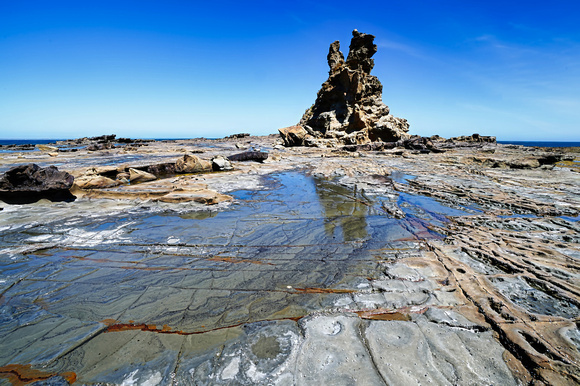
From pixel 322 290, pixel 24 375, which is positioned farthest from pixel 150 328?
pixel 322 290

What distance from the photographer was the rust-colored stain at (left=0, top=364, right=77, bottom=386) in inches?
79.7

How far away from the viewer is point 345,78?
2917 cm

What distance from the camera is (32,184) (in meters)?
6.77

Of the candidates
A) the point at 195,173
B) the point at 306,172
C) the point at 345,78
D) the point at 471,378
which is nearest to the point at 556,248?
the point at 471,378

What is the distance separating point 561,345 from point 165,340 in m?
3.83

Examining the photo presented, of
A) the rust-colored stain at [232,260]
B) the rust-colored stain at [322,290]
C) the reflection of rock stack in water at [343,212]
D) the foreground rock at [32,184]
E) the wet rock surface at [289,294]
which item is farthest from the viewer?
the foreground rock at [32,184]

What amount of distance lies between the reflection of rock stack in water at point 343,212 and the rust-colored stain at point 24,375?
14.5 feet

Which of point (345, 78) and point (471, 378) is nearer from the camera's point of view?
point (471, 378)

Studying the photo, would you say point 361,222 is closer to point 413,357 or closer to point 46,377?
point 413,357

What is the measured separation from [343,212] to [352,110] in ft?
83.5

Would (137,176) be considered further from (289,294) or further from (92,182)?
(289,294)

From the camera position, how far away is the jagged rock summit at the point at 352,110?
28.3 meters

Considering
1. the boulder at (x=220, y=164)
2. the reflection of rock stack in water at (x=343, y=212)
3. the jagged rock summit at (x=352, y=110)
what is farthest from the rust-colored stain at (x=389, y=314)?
the jagged rock summit at (x=352, y=110)

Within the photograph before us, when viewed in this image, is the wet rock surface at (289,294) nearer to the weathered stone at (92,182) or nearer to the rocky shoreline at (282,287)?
the rocky shoreline at (282,287)
